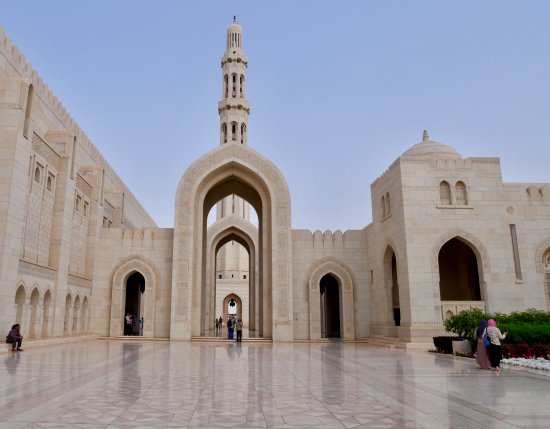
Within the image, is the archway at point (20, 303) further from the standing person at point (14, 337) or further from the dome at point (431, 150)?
the dome at point (431, 150)

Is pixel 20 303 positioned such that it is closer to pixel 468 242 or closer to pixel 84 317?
pixel 84 317

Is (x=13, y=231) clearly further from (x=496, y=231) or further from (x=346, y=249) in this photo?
(x=496, y=231)

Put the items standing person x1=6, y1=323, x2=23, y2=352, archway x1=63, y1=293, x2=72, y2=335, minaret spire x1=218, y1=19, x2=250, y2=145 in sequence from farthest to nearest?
minaret spire x1=218, y1=19, x2=250, y2=145 → archway x1=63, y1=293, x2=72, y2=335 → standing person x1=6, y1=323, x2=23, y2=352

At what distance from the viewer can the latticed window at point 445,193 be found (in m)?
16.3

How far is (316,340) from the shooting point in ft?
61.5

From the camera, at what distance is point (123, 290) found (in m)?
19.9

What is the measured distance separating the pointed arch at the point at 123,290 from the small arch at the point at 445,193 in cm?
1191

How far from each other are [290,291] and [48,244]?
365 inches

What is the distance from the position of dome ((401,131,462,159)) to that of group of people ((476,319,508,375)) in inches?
402

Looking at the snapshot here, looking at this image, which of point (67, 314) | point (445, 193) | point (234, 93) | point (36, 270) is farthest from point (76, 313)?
point (234, 93)

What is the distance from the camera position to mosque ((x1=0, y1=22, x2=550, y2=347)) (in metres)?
14.6

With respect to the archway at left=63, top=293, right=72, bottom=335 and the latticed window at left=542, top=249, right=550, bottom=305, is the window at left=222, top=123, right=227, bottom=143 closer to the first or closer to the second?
the archway at left=63, top=293, right=72, bottom=335

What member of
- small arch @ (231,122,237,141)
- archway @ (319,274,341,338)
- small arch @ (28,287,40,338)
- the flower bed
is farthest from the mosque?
small arch @ (231,122,237,141)

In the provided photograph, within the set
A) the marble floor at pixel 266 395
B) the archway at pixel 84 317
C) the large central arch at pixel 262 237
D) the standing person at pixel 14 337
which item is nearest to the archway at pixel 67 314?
the archway at pixel 84 317
